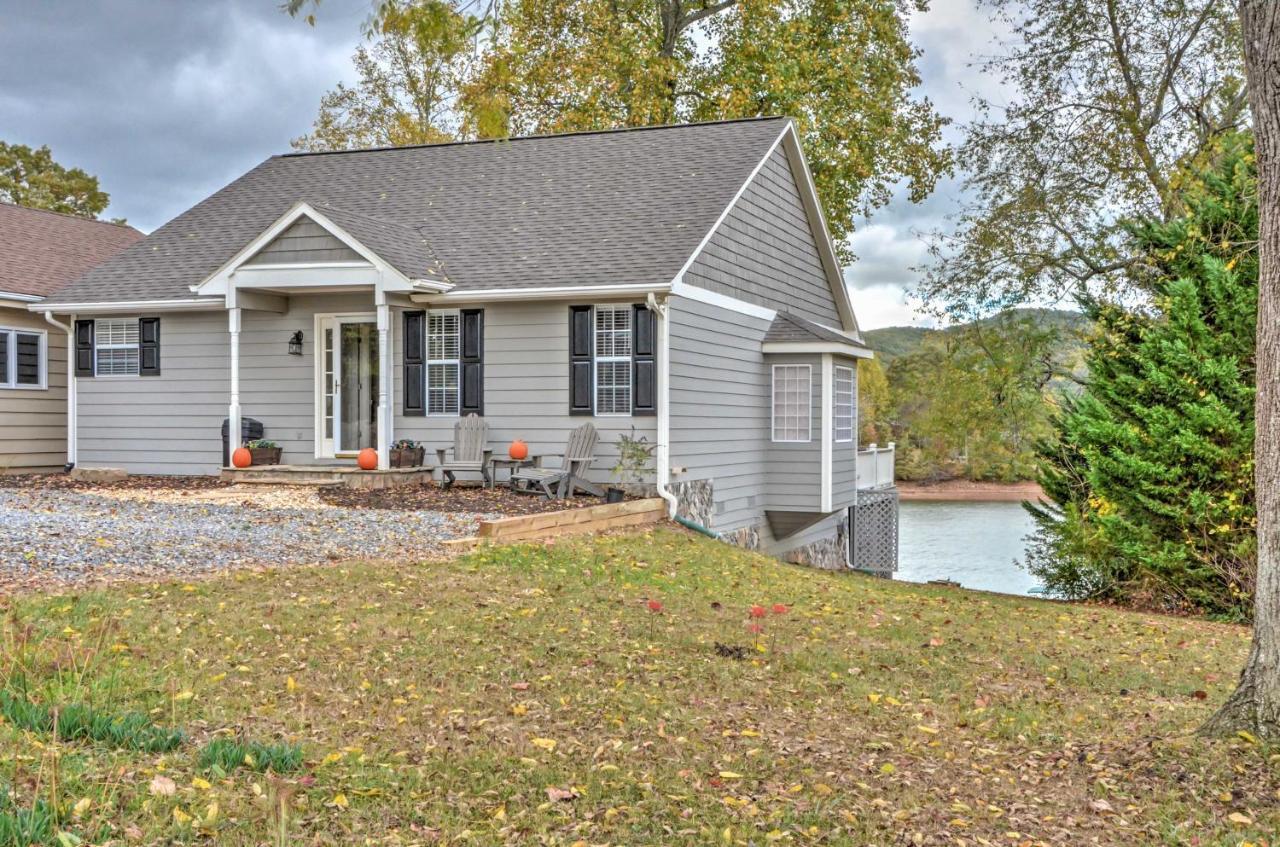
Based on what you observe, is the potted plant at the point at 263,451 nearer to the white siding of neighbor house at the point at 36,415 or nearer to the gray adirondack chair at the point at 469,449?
the gray adirondack chair at the point at 469,449

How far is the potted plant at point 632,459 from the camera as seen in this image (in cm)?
1309

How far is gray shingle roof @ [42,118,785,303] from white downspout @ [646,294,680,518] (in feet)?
1.73

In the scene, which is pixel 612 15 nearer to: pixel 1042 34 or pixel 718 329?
pixel 1042 34

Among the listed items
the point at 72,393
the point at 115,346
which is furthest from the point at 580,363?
the point at 72,393

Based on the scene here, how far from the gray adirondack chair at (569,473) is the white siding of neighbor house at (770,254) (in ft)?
7.90

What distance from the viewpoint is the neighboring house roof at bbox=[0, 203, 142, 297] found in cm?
1681

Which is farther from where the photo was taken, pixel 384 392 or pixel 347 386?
pixel 347 386

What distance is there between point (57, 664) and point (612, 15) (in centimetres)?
2097

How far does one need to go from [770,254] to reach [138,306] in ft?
30.8

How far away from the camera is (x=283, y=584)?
729 centimetres

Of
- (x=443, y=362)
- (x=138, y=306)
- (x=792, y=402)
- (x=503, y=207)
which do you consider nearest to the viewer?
(x=443, y=362)

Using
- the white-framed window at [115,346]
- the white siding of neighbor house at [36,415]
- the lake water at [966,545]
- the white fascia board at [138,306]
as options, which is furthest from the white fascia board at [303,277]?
the lake water at [966,545]

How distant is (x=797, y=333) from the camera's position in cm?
1585

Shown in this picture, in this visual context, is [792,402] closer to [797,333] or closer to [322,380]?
[797,333]
